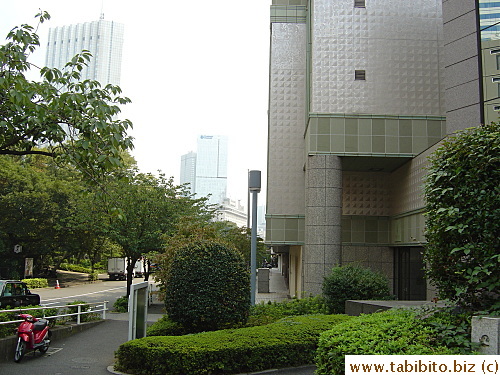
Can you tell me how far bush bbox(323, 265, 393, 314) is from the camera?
15531 millimetres

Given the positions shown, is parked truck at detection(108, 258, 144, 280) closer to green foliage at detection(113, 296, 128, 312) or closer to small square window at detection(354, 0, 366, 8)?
green foliage at detection(113, 296, 128, 312)

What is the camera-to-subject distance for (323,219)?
1994cm

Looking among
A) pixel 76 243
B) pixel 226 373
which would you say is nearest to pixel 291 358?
pixel 226 373

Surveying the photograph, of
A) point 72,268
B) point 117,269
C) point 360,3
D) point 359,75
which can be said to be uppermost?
point 360,3

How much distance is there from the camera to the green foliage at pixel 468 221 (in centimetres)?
629

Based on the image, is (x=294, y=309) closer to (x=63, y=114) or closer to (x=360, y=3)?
(x=63, y=114)

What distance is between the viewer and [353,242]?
22344 mm

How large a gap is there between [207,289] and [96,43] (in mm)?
184305

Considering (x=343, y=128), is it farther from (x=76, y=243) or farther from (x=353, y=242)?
(x=76, y=243)

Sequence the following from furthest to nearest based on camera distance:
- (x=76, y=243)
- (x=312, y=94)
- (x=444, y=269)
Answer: (x=76, y=243), (x=312, y=94), (x=444, y=269)

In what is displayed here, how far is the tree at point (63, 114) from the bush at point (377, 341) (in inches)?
181

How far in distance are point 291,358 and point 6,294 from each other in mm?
12041

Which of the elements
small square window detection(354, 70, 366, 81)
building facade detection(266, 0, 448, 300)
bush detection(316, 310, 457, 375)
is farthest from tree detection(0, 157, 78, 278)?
bush detection(316, 310, 457, 375)

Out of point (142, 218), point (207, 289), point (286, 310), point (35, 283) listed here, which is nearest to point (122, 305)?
point (142, 218)
